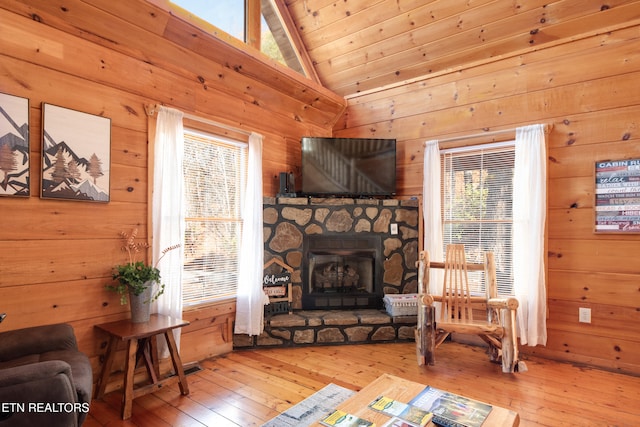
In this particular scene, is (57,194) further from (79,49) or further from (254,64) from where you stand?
(254,64)

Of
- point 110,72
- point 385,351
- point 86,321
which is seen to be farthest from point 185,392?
point 110,72

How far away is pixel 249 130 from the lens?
11.8 feet

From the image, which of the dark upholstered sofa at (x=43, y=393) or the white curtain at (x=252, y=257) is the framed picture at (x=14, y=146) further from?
the white curtain at (x=252, y=257)

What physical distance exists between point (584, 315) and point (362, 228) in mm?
2158

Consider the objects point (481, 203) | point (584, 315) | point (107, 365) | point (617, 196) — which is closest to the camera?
point (107, 365)

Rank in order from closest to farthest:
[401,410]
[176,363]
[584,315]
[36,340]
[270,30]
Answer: [401,410] < [36,340] < [176,363] < [584,315] < [270,30]

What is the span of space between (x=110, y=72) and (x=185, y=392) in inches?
→ 92.7

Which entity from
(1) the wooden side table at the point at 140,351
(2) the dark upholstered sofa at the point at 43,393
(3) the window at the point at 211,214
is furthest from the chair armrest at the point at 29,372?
(3) the window at the point at 211,214

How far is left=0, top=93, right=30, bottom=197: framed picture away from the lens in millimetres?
2035

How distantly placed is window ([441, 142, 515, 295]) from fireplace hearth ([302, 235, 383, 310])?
88 cm

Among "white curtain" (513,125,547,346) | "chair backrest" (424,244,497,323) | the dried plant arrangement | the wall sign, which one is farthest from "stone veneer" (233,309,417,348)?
the wall sign

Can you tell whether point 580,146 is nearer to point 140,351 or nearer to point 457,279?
point 457,279

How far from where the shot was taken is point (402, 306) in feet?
11.9

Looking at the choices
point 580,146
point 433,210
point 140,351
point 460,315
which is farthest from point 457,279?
point 140,351
